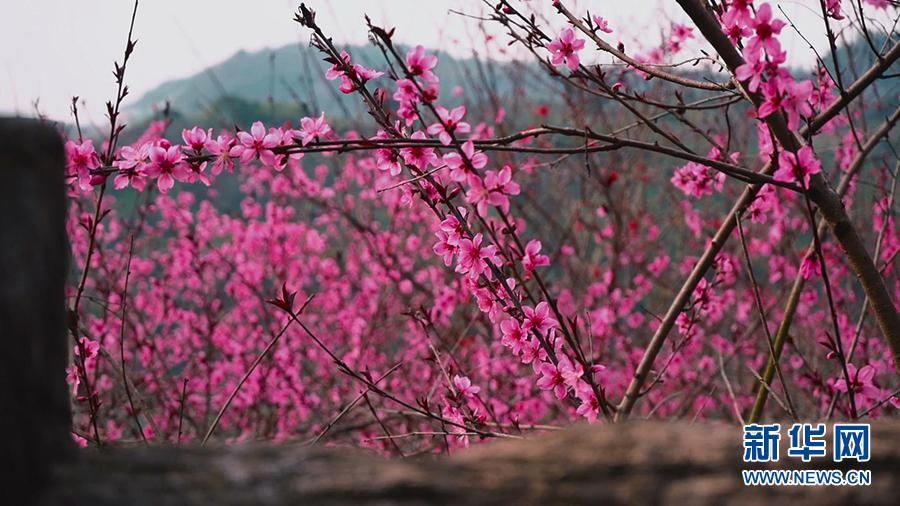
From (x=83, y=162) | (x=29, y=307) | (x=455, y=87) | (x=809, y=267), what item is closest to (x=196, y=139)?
(x=83, y=162)

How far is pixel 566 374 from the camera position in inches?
89.0

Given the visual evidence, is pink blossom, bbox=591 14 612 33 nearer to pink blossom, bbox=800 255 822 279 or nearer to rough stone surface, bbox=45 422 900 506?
pink blossom, bbox=800 255 822 279

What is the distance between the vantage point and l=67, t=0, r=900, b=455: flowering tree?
2.08 m

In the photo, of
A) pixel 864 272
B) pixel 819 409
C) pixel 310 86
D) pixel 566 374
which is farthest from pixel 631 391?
pixel 310 86

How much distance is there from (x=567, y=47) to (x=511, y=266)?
0.79 metres

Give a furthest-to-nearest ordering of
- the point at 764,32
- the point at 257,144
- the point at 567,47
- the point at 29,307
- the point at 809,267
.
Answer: the point at 809,267
the point at 567,47
the point at 257,144
the point at 764,32
the point at 29,307

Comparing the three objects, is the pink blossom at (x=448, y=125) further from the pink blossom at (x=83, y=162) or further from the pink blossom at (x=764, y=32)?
Answer: the pink blossom at (x=83, y=162)

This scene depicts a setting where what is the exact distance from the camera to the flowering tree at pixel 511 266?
208 centimetres

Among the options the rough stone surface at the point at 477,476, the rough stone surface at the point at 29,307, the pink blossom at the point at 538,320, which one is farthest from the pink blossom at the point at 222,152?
the rough stone surface at the point at 477,476

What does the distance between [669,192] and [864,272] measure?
5.95 m

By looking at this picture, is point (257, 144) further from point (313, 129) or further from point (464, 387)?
point (464, 387)

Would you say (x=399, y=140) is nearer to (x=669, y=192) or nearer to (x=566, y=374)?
(x=566, y=374)

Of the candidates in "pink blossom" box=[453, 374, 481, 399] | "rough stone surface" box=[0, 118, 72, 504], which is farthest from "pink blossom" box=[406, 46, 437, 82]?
"rough stone surface" box=[0, 118, 72, 504]

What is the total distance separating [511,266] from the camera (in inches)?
96.5
